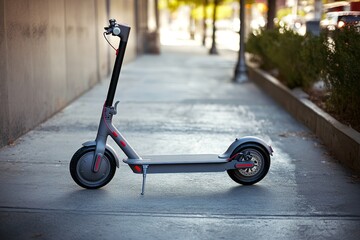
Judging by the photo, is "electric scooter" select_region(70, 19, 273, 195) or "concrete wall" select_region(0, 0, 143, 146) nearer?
"electric scooter" select_region(70, 19, 273, 195)

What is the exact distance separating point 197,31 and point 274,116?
163 ft

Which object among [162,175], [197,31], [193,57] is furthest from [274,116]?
[197,31]

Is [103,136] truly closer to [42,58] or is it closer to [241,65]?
[42,58]

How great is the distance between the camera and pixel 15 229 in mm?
5281

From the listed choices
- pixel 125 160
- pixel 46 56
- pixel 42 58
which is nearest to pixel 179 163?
pixel 125 160

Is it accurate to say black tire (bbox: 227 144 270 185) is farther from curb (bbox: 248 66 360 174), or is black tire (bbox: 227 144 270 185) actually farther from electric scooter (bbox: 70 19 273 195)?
curb (bbox: 248 66 360 174)

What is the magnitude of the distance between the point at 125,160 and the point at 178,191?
2.03ft

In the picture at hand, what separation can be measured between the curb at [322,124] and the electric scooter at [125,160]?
1344mm

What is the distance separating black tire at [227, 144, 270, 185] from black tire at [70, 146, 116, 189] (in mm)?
1224

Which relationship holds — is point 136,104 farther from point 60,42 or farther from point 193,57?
point 193,57

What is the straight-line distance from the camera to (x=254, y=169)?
6.77 m

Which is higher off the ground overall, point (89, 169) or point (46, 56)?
point (46, 56)

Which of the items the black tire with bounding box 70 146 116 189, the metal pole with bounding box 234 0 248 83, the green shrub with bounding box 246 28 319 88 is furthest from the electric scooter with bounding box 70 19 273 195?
the metal pole with bounding box 234 0 248 83

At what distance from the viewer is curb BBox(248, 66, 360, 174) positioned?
7.54m
